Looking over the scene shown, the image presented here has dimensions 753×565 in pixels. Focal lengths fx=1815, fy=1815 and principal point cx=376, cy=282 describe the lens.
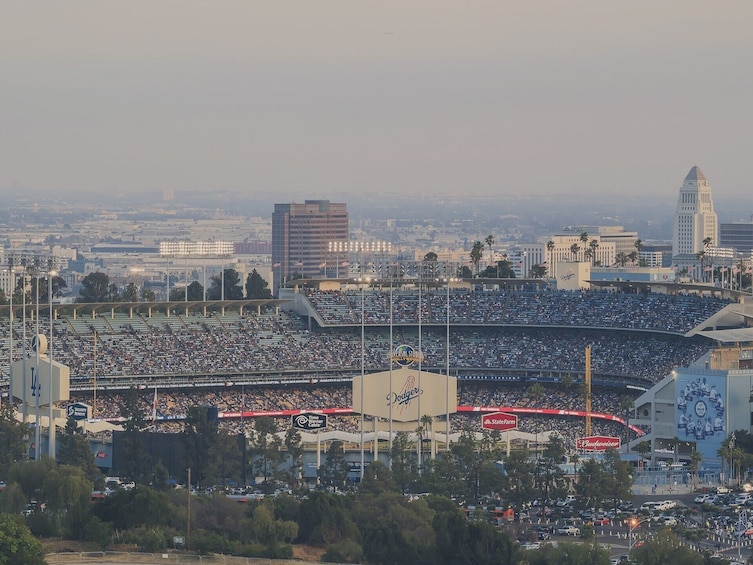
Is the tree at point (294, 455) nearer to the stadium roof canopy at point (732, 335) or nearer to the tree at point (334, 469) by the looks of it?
the tree at point (334, 469)

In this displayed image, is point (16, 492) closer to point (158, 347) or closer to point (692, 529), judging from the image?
point (692, 529)

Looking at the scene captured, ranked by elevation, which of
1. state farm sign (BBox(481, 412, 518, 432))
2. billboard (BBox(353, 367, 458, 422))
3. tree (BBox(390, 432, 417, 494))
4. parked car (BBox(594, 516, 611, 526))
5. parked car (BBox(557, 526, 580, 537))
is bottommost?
parked car (BBox(594, 516, 611, 526))

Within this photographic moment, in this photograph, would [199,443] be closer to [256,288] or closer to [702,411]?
[702,411]

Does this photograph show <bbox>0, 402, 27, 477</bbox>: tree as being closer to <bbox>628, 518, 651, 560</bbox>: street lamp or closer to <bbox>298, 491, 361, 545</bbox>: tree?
<bbox>298, 491, 361, 545</bbox>: tree

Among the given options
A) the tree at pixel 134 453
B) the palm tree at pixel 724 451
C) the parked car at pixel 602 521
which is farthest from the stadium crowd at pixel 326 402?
the parked car at pixel 602 521

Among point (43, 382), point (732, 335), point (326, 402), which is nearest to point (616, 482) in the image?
point (732, 335)

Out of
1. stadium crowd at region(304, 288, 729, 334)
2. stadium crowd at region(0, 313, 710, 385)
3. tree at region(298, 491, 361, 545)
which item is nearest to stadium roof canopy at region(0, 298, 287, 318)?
stadium crowd at region(0, 313, 710, 385)

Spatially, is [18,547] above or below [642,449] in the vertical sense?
above
